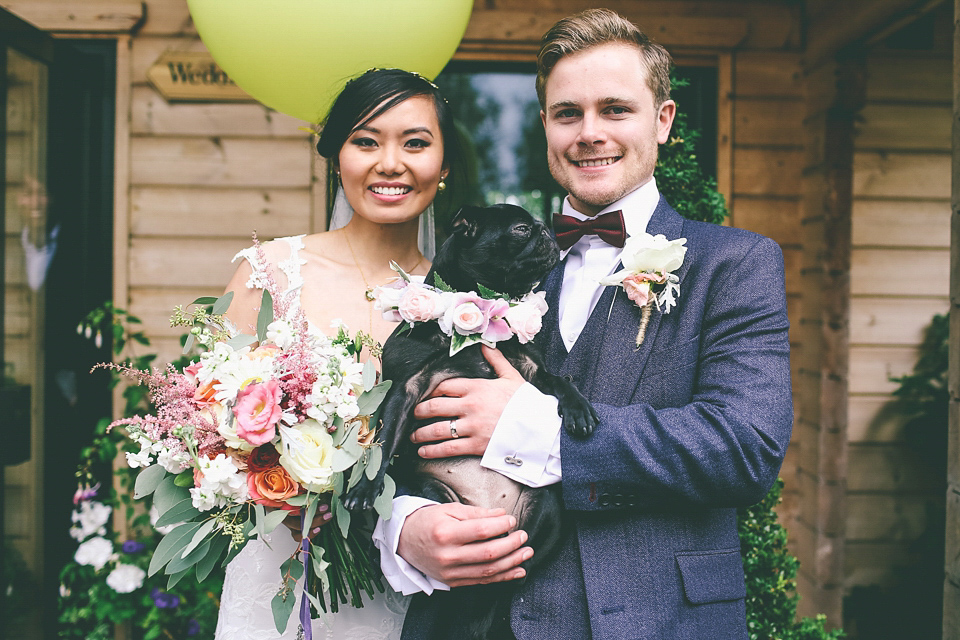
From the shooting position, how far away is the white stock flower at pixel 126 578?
9.62 feet

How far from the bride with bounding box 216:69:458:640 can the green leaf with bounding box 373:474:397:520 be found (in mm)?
531

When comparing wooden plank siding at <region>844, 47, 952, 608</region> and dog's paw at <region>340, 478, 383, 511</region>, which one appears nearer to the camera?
dog's paw at <region>340, 478, 383, 511</region>

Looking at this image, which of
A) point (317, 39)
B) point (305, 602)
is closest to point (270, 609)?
point (305, 602)

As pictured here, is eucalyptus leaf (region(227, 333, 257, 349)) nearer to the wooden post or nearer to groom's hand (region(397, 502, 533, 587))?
groom's hand (region(397, 502, 533, 587))

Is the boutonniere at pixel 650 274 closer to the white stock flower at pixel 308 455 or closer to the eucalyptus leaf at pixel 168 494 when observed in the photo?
the white stock flower at pixel 308 455

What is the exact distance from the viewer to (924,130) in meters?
3.60

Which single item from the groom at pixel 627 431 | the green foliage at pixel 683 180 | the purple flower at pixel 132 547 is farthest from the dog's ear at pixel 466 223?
the purple flower at pixel 132 547

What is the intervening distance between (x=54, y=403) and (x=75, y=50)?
1.87 meters

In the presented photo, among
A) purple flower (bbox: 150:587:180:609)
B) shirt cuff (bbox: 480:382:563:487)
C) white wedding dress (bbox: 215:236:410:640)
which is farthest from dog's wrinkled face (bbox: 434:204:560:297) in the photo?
purple flower (bbox: 150:587:180:609)

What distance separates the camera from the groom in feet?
4.33

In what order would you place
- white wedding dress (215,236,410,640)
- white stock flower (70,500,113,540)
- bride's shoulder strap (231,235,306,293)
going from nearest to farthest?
white wedding dress (215,236,410,640), bride's shoulder strap (231,235,306,293), white stock flower (70,500,113,540)

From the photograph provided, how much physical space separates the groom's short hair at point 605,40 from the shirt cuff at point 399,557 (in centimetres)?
121

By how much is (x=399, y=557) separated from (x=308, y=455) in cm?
34

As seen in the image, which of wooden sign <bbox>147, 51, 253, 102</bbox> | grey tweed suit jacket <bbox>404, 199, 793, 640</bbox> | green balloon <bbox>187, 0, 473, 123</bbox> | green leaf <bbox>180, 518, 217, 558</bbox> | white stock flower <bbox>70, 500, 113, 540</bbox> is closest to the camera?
grey tweed suit jacket <bbox>404, 199, 793, 640</bbox>
